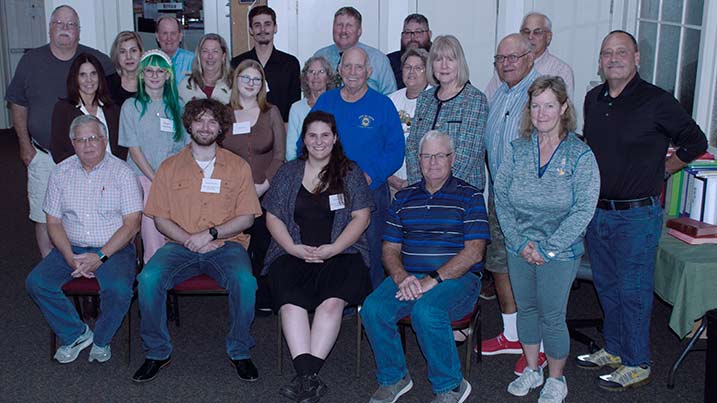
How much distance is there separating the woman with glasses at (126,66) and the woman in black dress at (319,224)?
4.34ft

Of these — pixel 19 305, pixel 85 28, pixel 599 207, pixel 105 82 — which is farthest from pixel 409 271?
pixel 85 28

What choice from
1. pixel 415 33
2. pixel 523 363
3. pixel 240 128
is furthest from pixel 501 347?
pixel 415 33

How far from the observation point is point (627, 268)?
10.4ft

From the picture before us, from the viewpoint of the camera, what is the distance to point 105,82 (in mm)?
4047

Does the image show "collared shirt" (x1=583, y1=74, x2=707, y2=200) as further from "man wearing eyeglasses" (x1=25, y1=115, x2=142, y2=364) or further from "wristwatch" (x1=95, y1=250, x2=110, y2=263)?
"wristwatch" (x1=95, y1=250, x2=110, y2=263)

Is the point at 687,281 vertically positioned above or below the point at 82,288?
above

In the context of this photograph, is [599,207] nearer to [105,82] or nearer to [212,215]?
[212,215]

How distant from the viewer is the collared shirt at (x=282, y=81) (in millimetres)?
4691

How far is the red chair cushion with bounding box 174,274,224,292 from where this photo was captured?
352 cm

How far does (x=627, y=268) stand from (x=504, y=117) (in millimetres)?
911

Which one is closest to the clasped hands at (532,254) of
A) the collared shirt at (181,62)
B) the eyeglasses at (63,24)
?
the collared shirt at (181,62)

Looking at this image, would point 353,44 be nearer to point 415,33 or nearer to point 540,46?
point 415,33

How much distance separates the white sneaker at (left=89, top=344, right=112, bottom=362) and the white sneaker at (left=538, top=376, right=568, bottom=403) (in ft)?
6.96

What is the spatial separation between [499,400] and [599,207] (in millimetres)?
981
